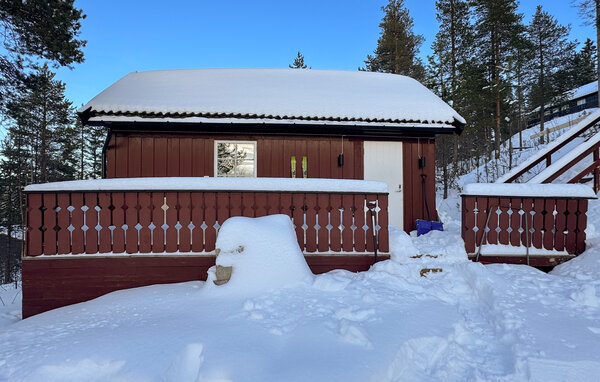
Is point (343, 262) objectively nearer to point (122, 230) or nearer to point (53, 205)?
point (122, 230)

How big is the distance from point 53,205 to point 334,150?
570 cm

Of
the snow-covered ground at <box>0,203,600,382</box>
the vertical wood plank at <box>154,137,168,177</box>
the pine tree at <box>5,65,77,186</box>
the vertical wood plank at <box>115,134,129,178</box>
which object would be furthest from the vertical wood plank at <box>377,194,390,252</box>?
the pine tree at <box>5,65,77,186</box>

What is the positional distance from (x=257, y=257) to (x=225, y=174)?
4.00 meters

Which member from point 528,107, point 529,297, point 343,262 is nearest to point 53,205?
point 343,262

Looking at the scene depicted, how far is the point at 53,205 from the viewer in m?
3.79

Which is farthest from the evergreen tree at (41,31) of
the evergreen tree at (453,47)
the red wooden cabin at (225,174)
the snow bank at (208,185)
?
the evergreen tree at (453,47)

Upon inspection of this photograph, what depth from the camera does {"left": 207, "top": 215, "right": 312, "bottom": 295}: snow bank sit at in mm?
3246

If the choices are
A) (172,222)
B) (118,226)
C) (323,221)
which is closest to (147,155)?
(118,226)

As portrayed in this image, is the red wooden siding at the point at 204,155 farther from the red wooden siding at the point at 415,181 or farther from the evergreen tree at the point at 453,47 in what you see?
the evergreen tree at the point at 453,47

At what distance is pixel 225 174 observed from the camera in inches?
271

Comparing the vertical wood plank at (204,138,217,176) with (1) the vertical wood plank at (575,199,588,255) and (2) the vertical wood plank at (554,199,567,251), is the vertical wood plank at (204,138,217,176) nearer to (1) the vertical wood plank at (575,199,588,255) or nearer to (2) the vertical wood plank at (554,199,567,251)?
(2) the vertical wood plank at (554,199,567,251)

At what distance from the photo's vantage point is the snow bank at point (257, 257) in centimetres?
325

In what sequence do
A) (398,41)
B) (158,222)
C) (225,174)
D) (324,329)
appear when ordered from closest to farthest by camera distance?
(324,329)
(158,222)
(225,174)
(398,41)

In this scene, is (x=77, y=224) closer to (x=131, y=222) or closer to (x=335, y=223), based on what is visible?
(x=131, y=222)
